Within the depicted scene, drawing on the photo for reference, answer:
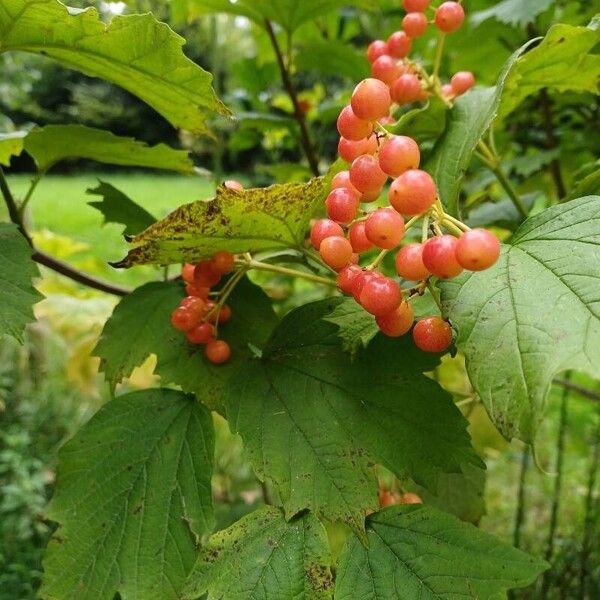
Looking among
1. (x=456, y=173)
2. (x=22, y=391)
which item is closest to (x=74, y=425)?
(x=22, y=391)

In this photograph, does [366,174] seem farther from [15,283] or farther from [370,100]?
[15,283]

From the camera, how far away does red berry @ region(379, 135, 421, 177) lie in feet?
1.97

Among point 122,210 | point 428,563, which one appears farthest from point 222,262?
point 428,563

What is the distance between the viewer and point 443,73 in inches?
67.0

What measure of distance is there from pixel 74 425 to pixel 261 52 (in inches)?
71.7

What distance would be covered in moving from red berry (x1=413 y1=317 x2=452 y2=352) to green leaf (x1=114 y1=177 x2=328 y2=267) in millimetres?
186

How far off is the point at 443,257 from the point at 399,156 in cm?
11

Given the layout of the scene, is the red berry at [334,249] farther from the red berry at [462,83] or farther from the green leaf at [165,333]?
the red berry at [462,83]

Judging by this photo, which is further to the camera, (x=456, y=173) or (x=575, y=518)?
(x=575, y=518)

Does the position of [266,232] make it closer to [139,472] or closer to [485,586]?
[139,472]

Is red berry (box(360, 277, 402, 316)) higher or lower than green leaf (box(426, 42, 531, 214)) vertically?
lower

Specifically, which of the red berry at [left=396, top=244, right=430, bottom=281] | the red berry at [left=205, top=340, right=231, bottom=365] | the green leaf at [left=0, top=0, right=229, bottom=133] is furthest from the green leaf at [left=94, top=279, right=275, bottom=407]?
the red berry at [left=396, top=244, right=430, bottom=281]

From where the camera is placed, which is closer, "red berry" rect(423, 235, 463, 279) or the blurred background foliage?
"red berry" rect(423, 235, 463, 279)

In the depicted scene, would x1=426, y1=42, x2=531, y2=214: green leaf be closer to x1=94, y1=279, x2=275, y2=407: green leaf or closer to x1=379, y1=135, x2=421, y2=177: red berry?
x1=379, y1=135, x2=421, y2=177: red berry
